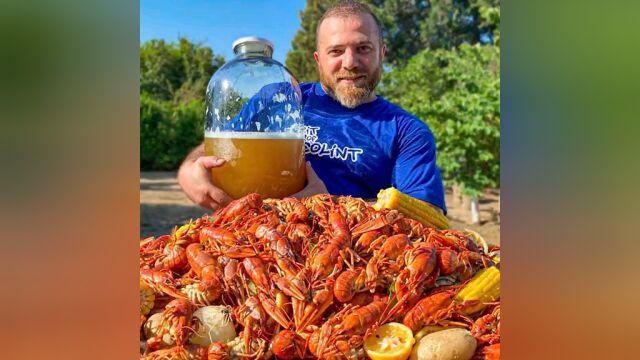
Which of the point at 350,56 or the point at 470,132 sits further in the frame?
the point at 470,132

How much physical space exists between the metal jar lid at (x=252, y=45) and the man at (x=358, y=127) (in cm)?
76

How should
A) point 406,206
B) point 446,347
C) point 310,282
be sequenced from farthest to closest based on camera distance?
point 406,206
point 310,282
point 446,347

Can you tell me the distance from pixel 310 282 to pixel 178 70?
17.3 metres

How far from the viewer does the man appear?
2873 millimetres

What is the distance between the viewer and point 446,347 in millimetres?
1315

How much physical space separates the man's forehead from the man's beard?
0.19 metres

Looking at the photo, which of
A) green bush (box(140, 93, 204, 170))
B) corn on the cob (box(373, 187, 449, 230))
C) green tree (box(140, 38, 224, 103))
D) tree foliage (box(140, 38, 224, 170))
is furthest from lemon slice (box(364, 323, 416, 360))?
green tree (box(140, 38, 224, 103))

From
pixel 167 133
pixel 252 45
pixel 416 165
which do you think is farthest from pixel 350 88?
pixel 167 133

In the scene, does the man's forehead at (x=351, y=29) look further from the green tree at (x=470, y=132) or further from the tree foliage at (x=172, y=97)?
the tree foliage at (x=172, y=97)

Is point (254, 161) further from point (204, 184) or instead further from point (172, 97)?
point (172, 97)

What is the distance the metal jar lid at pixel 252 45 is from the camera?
2.14 metres

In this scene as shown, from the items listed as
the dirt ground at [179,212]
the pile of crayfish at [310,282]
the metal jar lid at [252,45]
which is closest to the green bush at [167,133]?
the dirt ground at [179,212]
